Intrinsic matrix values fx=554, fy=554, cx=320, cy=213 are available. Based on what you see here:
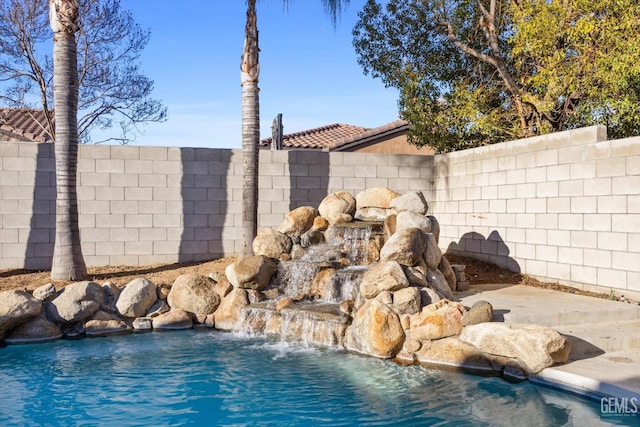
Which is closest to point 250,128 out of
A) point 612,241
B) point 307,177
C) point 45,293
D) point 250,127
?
point 250,127

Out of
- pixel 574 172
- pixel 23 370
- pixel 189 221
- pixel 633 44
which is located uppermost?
pixel 633 44

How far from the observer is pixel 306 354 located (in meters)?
6.86

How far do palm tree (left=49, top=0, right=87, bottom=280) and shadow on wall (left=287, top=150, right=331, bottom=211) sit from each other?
161 inches

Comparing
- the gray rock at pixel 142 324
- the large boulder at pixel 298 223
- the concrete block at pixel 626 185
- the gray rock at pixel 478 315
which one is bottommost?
the gray rock at pixel 142 324

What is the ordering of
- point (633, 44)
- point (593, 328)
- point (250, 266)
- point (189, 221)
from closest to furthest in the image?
point (593, 328)
point (250, 266)
point (633, 44)
point (189, 221)

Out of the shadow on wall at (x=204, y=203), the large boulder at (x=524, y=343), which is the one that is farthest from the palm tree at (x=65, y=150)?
the large boulder at (x=524, y=343)

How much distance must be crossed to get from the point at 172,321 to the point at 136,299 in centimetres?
62

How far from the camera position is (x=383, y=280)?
283 inches

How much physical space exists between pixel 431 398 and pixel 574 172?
4953 mm

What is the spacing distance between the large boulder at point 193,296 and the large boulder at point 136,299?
0.33m

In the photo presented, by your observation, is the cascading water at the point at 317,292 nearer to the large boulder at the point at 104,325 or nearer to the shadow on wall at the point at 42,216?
the large boulder at the point at 104,325

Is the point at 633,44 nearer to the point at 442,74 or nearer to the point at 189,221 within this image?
the point at 442,74

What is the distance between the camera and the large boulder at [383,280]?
715 centimetres

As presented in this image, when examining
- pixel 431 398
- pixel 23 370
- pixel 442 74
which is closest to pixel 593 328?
pixel 431 398
